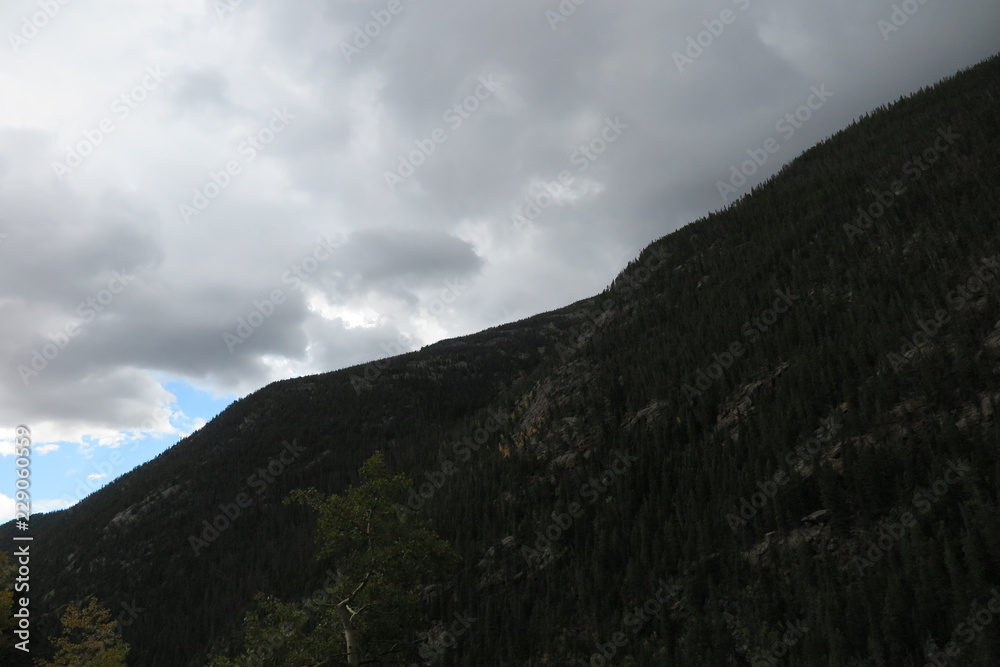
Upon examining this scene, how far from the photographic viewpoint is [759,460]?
45.5 metres

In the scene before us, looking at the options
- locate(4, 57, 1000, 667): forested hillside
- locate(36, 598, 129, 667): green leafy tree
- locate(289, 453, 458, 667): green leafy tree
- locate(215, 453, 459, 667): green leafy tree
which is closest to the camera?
locate(215, 453, 459, 667): green leafy tree

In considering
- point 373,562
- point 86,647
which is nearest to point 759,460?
point 373,562

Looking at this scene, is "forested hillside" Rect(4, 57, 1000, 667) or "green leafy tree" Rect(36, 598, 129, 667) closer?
"forested hillside" Rect(4, 57, 1000, 667)

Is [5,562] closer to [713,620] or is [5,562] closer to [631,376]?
[713,620]

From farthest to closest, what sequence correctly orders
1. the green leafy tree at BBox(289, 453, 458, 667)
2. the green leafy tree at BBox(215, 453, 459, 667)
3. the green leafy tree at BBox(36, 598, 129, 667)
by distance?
the green leafy tree at BBox(36, 598, 129, 667) → the green leafy tree at BBox(289, 453, 458, 667) → the green leafy tree at BBox(215, 453, 459, 667)

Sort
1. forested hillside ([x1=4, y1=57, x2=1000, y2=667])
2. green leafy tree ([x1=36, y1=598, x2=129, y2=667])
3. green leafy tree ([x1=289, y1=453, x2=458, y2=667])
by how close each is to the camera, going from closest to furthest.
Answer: green leafy tree ([x1=289, y1=453, x2=458, y2=667])
forested hillside ([x1=4, y1=57, x2=1000, y2=667])
green leafy tree ([x1=36, y1=598, x2=129, y2=667])

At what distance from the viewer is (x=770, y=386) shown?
52.7 meters

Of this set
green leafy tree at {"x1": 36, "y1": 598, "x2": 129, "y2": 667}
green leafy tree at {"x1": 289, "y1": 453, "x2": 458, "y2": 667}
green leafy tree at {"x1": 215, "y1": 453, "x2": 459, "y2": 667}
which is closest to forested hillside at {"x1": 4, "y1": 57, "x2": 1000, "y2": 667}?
green leafy tree at {"x1": 215, "y1": 453, "x2": 459, "y2": 667}

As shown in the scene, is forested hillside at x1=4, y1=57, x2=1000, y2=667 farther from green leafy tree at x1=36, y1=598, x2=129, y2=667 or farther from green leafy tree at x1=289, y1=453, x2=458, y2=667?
green leafy tree at x1=36, y1=598, x2=129, y2=667

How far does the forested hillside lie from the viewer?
30.9 meters

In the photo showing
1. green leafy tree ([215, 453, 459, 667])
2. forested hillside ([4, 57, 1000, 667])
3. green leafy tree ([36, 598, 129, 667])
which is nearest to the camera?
green leafy tree ([215, 453, 459, 667])

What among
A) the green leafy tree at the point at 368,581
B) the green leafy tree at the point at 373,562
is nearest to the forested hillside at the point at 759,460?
the green leafy tree at the point at 368,581

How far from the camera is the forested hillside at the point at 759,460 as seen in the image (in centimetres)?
3086

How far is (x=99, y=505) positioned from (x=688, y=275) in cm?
17870
